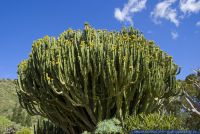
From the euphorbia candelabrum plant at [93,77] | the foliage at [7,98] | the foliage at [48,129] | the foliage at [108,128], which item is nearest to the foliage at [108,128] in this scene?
the foliage at [108,128]

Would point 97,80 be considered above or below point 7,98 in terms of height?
below

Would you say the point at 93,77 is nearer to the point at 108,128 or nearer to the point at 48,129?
the point at 108,128

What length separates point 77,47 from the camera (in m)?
12.9

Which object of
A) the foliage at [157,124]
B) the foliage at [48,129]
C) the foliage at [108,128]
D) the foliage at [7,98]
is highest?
the foliage at [7,98]

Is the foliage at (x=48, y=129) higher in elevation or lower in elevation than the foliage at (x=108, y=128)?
higher

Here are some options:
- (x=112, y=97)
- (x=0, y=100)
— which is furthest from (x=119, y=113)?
(x=0, y=100)

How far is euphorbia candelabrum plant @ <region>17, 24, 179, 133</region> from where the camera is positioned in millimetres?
12328

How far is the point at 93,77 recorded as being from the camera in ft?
41.2

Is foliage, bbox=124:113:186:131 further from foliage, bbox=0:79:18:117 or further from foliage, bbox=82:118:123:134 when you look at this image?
foliage, bbox=0:79:18:117

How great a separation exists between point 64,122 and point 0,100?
115 ft

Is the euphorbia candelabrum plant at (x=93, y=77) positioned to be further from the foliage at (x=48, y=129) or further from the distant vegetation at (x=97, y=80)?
the foliage at (x=48, y=129)

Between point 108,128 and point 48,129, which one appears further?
point 48,129

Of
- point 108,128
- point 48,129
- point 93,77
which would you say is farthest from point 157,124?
point 48,129

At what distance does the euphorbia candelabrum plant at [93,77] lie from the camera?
1233 centimetres
